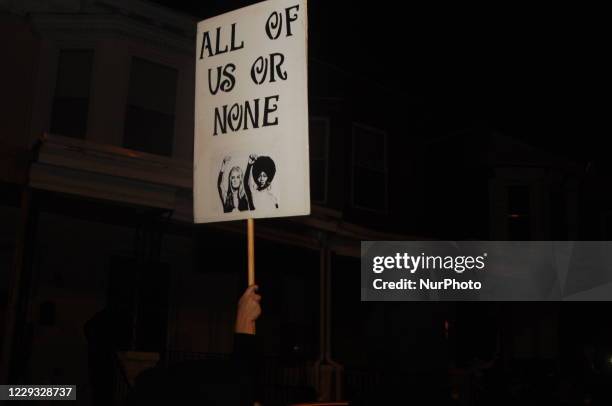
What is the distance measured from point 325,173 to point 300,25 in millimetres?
11299

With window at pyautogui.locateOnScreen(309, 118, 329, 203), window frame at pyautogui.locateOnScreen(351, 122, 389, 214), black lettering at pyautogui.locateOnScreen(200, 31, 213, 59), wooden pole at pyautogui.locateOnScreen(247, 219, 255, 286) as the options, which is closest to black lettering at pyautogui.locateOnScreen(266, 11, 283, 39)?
black lettering at pyautogui.locateOnScreen(200, 31, 213, 59)

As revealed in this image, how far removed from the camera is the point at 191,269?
457 inches

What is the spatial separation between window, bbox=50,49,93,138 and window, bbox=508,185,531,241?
11.6 m

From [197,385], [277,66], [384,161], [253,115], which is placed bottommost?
[197,385]

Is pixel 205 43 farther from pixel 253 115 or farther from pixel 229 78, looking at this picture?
pixel 253 115

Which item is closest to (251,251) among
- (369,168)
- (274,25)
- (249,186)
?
(249,186)

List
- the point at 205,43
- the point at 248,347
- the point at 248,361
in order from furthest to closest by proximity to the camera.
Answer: the point at 205,43 → the point at 248,347 → the point at 248,361

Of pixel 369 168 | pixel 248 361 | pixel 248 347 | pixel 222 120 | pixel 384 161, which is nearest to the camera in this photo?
pixel 248 361

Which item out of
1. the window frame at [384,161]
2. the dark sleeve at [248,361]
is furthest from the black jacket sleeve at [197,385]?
the window frame at [384,161]

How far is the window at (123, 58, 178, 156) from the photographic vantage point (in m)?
11.4

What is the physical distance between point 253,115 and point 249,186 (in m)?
0.37

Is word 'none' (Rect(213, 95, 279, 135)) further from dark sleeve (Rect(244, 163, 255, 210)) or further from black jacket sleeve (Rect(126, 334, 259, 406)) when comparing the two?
black jacket sleeve (Rect(126, 334, 259, 406))

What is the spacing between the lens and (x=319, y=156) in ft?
48.7

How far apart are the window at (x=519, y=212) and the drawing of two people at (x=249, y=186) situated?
15.5 meters
